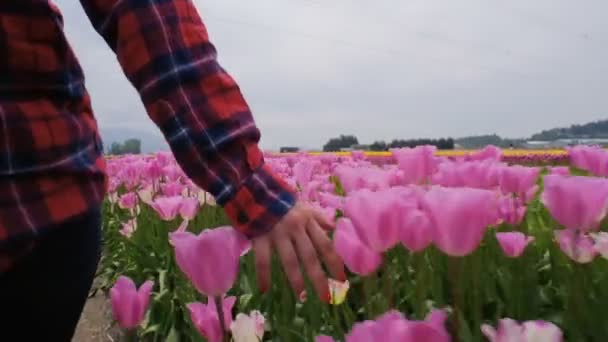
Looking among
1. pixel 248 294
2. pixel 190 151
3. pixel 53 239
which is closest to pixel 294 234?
pixel 190 151

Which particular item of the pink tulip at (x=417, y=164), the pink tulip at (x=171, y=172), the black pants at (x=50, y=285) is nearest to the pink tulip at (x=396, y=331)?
the black pants at (x=50, y=285)

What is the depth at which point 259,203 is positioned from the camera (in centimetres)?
90

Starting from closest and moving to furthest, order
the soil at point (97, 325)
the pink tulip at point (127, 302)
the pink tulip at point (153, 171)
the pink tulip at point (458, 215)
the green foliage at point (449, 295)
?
1. the pink tulip at point (458, 215)
2. the pink tulip at point (127, 302)
3. the green foliage at point (449, 295)
4. the soil at point (97, 325)
5. the pink tulip at point (153, 171)

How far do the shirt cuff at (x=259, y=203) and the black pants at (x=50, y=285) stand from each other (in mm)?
251

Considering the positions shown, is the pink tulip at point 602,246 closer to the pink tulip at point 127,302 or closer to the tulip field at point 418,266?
the tulip field at point 418,266

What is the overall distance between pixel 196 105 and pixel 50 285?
332 mm

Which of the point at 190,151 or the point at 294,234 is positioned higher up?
the point at 190,151

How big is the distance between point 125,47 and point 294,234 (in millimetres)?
383

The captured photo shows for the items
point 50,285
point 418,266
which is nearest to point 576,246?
point 418,266

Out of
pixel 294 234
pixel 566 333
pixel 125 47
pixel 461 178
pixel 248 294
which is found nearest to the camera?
pixel 294 234

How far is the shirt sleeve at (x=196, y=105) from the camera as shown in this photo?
0.92 m

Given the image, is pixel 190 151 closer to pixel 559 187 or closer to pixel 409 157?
pixel 559 187

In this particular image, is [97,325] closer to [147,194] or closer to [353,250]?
[147,194]

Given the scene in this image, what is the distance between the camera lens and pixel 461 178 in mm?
1780
